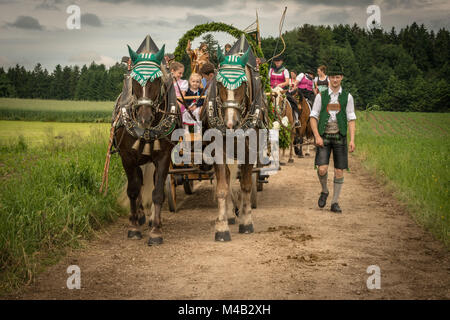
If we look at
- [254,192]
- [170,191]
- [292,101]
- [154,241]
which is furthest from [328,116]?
[292,101]

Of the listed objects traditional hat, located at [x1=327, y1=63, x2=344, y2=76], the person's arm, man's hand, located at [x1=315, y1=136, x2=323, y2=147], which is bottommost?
man's hand, located at [x1=315, y1=136, x2=323, y2=147]

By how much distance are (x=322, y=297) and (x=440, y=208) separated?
354cm

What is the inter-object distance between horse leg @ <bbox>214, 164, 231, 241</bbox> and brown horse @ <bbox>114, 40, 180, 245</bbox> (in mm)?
735

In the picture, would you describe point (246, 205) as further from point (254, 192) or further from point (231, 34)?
point (231, 34)

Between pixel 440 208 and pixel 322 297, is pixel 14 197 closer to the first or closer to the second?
pixel 322 297

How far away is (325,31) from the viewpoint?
84.0m

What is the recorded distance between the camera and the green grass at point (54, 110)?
2939 centimetres

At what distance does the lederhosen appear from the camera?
8.00 m

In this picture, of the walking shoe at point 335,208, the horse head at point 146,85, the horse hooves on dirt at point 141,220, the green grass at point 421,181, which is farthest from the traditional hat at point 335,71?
the horse hooves on dirt at point 141,220

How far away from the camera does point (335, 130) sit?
8055 millimetres

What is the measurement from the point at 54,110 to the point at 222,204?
1201 inches

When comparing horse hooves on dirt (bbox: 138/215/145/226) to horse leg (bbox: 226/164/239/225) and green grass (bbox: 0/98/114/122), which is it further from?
green grass (bbox: 0/98/114/122)

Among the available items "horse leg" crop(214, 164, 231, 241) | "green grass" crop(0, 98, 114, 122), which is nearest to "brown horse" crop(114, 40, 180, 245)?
"horse leg" crop(214, 164, 231, 241)

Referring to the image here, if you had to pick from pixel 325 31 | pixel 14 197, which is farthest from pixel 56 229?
pixel 325 31
